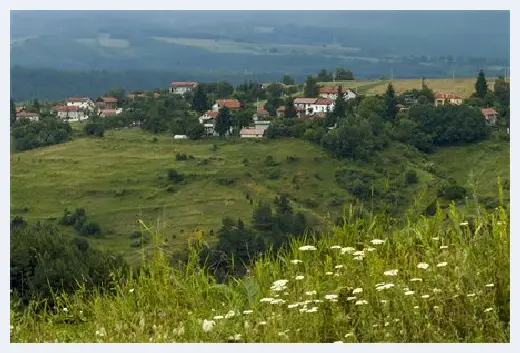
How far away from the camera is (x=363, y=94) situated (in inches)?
210

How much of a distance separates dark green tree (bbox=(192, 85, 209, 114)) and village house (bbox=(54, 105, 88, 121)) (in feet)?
2.35

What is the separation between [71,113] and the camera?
554cm

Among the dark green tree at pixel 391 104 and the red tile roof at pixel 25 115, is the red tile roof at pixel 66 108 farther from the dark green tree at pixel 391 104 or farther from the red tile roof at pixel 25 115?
the dark green tree at pixel 391 104

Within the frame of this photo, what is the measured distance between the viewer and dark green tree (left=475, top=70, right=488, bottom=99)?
17.5 feet

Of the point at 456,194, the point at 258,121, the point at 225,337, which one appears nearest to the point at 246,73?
the point at 258,121

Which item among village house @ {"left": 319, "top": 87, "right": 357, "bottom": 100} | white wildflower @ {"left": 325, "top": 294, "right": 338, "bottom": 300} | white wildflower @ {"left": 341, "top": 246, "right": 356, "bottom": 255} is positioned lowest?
white wildflower @ {"left": 325, "top": 294, "right": 338, "bottom": 300}

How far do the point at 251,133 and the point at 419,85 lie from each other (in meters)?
1.16

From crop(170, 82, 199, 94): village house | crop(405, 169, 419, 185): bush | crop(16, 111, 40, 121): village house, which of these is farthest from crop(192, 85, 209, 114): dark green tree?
crop(405, 169, 419, 185): bush

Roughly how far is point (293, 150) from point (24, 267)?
5.57 ft

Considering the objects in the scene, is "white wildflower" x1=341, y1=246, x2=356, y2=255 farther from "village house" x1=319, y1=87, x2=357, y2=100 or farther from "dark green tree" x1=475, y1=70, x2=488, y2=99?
"dark green tree" x1=475, y1=70, x2=488, y2=99

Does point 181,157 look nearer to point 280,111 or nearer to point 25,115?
point 280,111

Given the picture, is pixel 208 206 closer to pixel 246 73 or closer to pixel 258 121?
pixel 258 121

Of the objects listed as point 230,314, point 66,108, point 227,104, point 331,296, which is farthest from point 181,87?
point 331,296

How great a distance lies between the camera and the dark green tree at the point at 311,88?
214 inches
